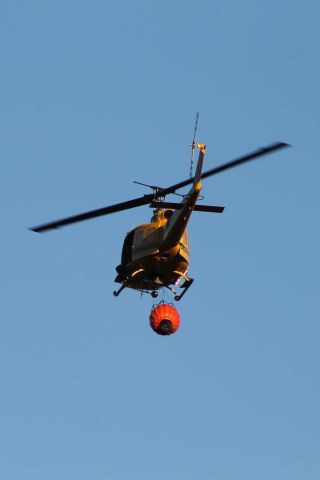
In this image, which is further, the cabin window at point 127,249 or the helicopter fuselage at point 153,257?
the cabin window at point 127,249

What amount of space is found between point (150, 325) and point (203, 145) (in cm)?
736

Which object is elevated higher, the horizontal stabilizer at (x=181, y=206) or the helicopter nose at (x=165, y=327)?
the horizontal stabilizer at (x=181, y=206)

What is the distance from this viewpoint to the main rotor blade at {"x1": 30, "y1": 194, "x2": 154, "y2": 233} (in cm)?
5069

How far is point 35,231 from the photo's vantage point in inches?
1975

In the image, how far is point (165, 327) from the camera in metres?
52.8

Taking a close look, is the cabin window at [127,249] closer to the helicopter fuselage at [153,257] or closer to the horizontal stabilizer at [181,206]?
the helicopter fuselage at [153,257]

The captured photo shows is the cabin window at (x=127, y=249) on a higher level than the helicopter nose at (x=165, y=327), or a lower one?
higher

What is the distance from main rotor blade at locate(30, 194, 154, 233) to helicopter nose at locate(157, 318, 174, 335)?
433cm

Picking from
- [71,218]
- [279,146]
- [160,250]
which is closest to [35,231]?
[71,218]

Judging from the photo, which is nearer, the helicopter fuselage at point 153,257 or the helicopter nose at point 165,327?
the helicopter fuselage at point 153,257

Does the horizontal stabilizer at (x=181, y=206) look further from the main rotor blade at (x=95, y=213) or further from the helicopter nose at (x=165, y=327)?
the helicopter nose at (x=165, y=327)

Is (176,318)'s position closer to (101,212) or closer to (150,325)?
(150,325)

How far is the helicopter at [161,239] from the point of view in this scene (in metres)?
50.3

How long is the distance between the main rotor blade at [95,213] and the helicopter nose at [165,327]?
4.33 metres
